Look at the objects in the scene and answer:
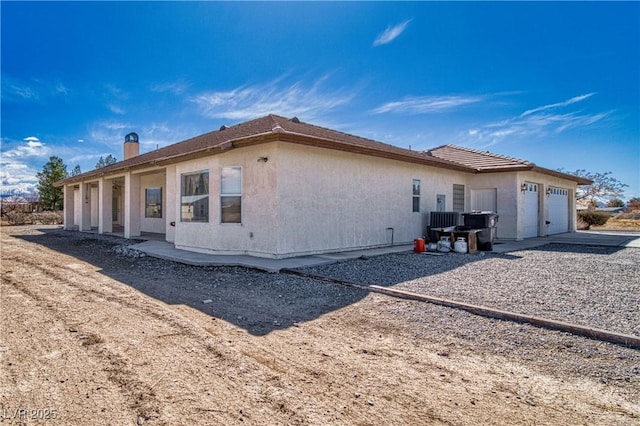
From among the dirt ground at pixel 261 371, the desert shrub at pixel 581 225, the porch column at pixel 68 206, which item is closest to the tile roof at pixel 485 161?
the desert shrub at pixel 581 225

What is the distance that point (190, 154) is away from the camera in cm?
1019

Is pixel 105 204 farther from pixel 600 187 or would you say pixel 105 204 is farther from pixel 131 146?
pixel 600 187

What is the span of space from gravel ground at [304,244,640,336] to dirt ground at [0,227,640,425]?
1234mm

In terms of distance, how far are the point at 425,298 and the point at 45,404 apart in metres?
4.53

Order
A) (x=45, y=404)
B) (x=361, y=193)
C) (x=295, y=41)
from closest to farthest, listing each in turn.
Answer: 1. (x=45, y=404)
2. (x=361, y=193)
3. (x=295, y=41)

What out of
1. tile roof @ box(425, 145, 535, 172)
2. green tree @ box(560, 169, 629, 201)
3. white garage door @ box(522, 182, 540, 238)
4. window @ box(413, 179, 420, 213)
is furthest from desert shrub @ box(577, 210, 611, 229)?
window @ box(413, 179, 420, 213)

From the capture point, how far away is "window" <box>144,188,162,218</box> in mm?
16812

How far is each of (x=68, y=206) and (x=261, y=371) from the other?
24.3 metres

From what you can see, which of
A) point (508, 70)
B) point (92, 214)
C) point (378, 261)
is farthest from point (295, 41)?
point (92, 214)

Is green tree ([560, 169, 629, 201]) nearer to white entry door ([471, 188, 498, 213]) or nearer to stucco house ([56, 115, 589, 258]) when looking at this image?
stucco house ([56, 115, 589, 258])

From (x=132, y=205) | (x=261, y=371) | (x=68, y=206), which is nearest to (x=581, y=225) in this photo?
(x=132, y=205)

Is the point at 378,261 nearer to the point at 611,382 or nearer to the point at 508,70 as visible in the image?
the point at 611,382

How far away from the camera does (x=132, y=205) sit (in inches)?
570

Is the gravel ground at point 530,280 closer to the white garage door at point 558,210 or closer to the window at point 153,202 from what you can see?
the white garage door at point 558,210
